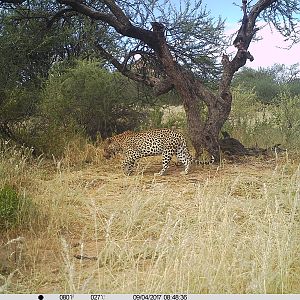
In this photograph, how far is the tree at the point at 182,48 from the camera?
30.4 feet

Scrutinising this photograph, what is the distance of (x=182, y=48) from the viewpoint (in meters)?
10.8

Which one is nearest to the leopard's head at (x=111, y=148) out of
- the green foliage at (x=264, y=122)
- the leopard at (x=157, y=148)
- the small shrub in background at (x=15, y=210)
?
the leopard at (x=157, y=148)

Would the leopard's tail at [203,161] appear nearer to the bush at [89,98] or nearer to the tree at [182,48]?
the tree at [182,48]

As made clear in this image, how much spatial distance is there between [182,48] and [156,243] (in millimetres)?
6752

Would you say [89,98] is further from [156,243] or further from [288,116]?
[156,243]

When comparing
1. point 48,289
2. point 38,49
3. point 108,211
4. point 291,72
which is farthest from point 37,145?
point 291,72

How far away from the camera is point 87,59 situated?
471 inches

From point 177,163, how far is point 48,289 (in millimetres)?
5833

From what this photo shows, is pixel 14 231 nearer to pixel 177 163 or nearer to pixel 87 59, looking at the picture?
pixel 177 163

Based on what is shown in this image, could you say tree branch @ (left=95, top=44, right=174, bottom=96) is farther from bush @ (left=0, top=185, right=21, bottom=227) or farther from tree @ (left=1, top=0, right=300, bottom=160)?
bush @ (left=0, top=185, right=21, bottom=227)

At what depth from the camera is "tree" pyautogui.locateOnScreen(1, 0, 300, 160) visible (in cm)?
927

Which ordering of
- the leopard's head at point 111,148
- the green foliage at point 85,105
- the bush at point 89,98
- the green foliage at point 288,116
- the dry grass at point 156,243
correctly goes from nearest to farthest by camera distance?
the dry grass at point 156,243, the leopard's head at point 111,148, the green foliage at point 85,105, the bush at point 89,98, the green foliage at point 288,116

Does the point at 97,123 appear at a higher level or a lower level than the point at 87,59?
lower

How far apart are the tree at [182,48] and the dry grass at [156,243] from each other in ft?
8.03
